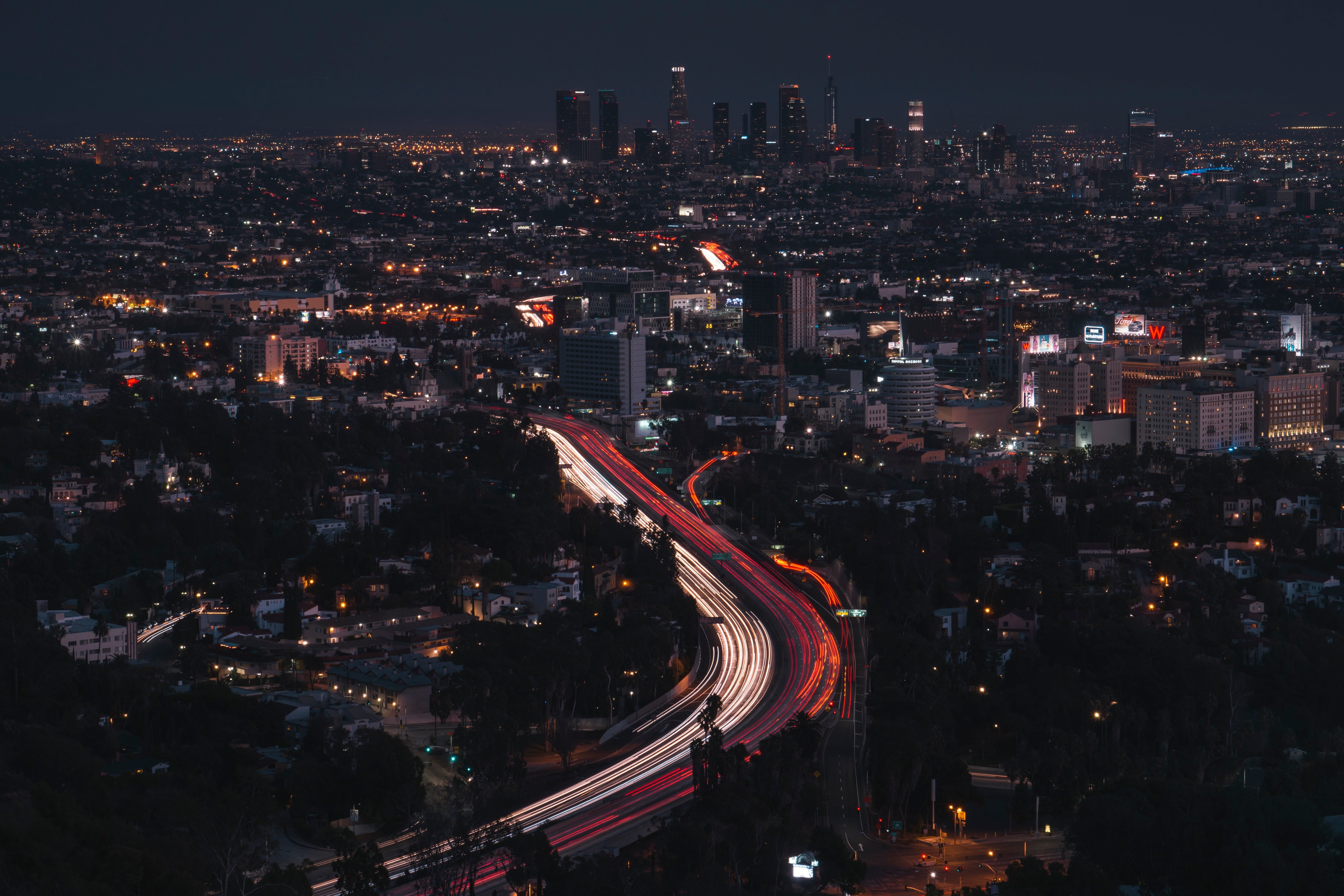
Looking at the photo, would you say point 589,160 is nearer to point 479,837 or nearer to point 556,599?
point 556,599

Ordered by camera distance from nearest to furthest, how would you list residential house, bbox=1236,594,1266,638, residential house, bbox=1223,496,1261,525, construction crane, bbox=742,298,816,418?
residential house, bbox=1236,594,1266,638
residential house, bbox=1223,496,1261,525
construction crane, bbox=742,298,816,418

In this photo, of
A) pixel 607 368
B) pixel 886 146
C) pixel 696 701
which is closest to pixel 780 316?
pixel 607 368

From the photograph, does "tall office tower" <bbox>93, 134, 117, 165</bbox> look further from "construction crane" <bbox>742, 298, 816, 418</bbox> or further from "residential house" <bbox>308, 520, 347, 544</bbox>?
"residential house" <bbox>308, 520, 347, 544</bbox>

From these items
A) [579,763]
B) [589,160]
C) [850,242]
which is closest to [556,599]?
[579,763]

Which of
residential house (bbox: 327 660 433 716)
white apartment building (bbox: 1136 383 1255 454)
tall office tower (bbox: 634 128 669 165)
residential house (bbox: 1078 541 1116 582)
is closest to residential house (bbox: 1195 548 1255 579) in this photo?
residential house (bbox: 1078 541 1116 582)

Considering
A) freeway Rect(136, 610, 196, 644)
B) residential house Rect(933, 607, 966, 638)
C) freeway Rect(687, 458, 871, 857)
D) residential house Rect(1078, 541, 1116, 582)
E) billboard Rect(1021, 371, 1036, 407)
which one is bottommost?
freeway Rect(687, 458, 871, 857)

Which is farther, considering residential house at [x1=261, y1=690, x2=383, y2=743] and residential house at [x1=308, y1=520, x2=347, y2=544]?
residential house at [x1=308, y1=520, x2=347, y2=544]

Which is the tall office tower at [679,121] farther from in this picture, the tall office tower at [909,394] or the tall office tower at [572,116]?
the tall office tower at [909,394]
